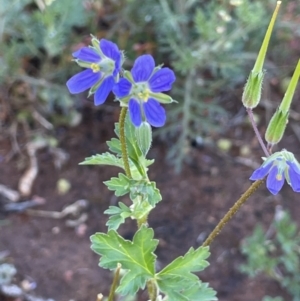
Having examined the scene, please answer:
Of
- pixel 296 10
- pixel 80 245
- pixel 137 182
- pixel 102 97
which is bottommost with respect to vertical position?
pixel 137 182

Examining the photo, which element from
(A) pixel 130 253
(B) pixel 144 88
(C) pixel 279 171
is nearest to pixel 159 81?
(B) pixel 144 88

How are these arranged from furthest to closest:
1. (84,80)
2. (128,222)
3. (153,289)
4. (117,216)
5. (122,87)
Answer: (128,222), (153,289), (117,216), (84,80), (122,87)

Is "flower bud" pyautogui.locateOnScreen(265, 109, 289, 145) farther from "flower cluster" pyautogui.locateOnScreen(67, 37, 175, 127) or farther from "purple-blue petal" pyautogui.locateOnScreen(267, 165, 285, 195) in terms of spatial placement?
"flower cluster" pyautogui.locateOnScreen(67, 37, 175, 127)

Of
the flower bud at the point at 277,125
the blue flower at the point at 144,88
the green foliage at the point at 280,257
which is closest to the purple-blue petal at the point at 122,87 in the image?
the blue flower at the point at 144,88

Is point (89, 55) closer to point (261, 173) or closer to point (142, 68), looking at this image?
point (142, 68)

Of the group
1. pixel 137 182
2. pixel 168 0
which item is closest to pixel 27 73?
pixel 168 0

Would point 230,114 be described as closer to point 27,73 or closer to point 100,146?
point 100,146

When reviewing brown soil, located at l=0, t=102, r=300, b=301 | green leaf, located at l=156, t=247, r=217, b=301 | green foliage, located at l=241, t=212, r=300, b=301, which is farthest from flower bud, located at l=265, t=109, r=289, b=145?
brown soil, located at l=0, t=102, r=300, b=301
